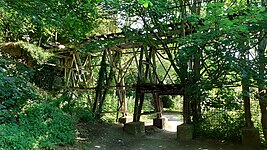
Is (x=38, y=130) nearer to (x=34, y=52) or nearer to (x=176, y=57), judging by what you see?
(x=176, y=57)

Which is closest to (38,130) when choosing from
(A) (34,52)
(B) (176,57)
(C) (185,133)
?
(B) (176,57)

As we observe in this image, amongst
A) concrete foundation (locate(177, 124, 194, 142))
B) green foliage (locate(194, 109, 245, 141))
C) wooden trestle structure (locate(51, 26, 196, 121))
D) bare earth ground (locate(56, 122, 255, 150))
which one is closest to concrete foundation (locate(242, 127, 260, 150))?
bare earth ground (locate(56, 122, 255, 150))

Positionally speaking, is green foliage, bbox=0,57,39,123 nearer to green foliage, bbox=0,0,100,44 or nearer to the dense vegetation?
the dense vegetation

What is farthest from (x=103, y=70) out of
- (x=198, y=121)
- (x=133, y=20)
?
(x=198, y=121)

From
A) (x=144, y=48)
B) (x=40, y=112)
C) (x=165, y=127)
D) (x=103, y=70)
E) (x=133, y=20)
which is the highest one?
(x=133, y=20)

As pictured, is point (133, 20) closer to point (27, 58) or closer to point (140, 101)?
point (140, 101)

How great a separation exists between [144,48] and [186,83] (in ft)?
6.37

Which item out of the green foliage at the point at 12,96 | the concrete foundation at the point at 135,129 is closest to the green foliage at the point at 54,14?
the green foliage at the point at 12,96

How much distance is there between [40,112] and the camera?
4.83 meters

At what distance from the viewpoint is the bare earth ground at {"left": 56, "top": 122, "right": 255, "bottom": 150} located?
5.68 meters

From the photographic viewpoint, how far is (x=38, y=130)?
4.48 meters

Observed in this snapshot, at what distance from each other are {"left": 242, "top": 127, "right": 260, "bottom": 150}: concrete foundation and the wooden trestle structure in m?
1.94

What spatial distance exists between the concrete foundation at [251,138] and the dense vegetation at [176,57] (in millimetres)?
180

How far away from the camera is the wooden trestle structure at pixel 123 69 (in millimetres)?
6910
